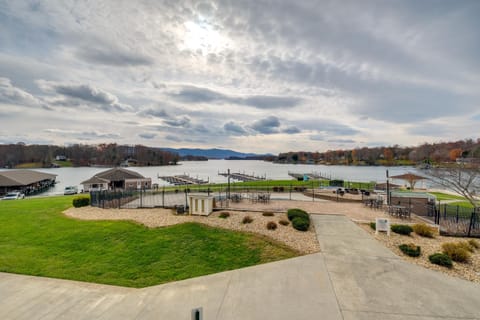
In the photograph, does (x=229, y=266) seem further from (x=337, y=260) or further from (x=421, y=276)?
(x=421, y=276)

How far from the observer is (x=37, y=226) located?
11344mm

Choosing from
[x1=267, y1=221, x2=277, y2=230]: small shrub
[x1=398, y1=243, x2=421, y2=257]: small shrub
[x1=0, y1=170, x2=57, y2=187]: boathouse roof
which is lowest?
[x1=0, y1=170, x2=57, y2=187]: boathouse roof

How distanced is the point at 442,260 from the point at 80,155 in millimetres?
154767

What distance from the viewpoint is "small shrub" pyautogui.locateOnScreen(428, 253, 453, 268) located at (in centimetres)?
711

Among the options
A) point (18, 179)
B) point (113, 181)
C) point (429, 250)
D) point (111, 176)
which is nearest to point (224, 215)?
point (429, 250)

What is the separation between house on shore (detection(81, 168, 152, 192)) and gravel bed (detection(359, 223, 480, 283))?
31.8 m

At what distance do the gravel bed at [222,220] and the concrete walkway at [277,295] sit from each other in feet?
4.97

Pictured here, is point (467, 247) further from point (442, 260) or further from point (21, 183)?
point (21, 183)

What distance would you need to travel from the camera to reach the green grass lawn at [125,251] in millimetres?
7035

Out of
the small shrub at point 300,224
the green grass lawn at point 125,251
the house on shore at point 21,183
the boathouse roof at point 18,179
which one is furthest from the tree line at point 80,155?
the small shrub at point 300,224

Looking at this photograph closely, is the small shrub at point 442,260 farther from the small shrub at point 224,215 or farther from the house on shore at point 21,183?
the house on shore at point 21,183

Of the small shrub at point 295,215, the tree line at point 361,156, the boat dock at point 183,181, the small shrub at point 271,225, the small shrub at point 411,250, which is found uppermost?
the tree line at point 361,156

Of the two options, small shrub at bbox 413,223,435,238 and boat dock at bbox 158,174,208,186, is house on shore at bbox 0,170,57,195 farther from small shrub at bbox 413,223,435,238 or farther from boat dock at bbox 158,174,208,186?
small shrub at bbox 413,223,435,238

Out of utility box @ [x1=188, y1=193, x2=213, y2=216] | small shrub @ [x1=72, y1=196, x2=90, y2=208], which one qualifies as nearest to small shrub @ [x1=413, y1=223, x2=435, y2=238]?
utility box @ [x1=188, y1=193, x2=213, y2=216]
